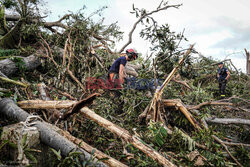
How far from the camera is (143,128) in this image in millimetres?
3230

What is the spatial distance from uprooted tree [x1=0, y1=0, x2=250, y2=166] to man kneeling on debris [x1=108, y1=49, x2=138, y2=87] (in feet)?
1.18

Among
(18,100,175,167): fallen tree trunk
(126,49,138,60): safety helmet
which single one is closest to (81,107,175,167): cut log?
(18,100,175,167): fallen tree trunk

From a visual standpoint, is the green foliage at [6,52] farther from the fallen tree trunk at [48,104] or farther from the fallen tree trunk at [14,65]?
the fallen tree trunk at [48,104]

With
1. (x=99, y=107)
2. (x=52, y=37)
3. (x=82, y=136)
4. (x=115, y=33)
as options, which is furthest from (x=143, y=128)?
(x=52, y=37)

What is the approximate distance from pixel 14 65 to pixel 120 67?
290 cm

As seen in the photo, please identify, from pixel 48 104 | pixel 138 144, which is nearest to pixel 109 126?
pixel 138 144

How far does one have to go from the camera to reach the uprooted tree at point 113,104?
194 centimetres

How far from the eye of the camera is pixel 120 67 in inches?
167

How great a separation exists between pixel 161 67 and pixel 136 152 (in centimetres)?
232

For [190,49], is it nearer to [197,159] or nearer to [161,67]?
[161,67]

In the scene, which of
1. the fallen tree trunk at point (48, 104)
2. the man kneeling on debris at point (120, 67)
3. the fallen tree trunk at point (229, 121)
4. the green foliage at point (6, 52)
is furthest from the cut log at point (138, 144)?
the green foliage at point (6, 52)

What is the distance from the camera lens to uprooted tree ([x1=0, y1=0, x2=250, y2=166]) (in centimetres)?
194

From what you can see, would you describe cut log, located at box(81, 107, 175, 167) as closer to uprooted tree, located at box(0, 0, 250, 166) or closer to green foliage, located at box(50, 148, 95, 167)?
uprooted tree, located at box(0, 0, 250, 166)

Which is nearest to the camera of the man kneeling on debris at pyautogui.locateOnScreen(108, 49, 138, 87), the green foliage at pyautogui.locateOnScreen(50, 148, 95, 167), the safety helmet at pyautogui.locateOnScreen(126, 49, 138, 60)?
the green foliage at pyautogui.locateOnScreen(50, 148, 95, 167)
